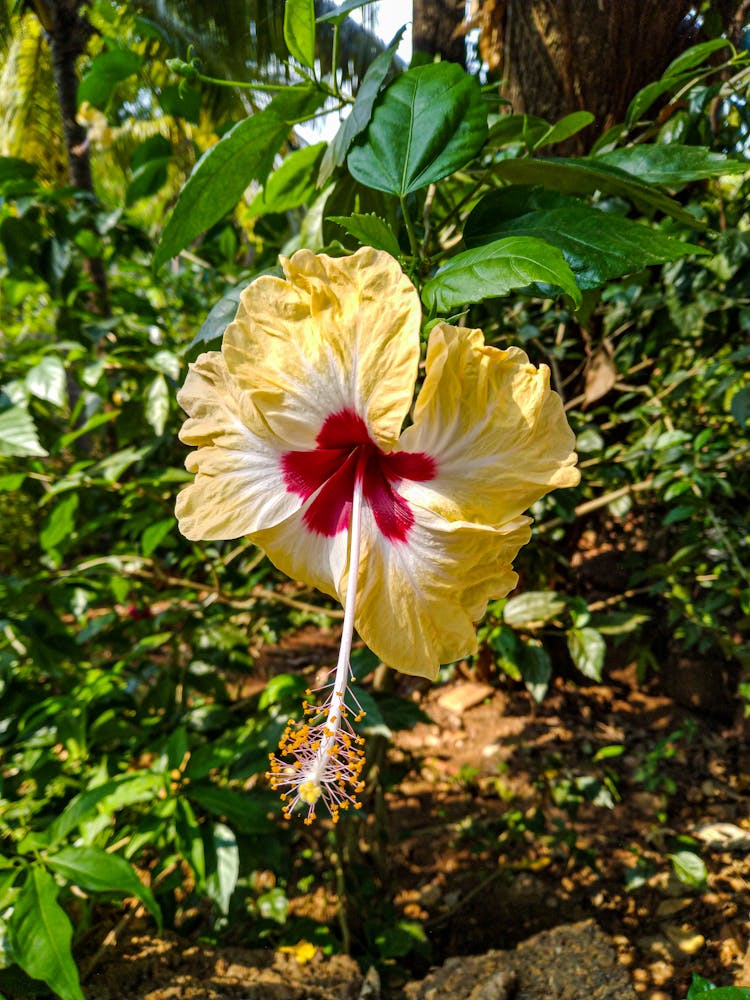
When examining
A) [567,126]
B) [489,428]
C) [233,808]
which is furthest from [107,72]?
[233,808]

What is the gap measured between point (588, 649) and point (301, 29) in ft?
4.03

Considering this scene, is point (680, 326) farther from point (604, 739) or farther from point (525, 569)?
point (604, 739)

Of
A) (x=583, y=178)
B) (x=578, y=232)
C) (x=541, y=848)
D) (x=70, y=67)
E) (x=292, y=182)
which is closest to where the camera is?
(x=578, y=232)

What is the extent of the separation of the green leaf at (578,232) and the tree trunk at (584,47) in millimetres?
652

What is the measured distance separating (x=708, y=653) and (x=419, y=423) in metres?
2.35

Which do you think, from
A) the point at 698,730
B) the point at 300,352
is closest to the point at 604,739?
the point at 698,730

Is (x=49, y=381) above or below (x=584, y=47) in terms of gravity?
below

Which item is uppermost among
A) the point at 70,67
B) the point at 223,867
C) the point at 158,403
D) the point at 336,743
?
the point at 70,67

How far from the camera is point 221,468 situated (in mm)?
657

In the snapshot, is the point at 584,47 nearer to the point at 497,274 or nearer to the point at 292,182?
the point at 292,182

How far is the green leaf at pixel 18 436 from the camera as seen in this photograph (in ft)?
4.09

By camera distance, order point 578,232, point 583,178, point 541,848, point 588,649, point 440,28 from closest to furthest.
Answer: point 578,232
point 583,178
point 588,649
point 440,28
point 541,848

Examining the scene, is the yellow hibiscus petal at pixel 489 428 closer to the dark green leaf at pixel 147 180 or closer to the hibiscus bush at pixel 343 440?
the hibiscus bush at pixel 343 440

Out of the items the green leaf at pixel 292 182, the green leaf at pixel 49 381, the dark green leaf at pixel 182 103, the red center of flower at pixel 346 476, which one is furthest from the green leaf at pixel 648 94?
the green leaf at pixel 49 381
